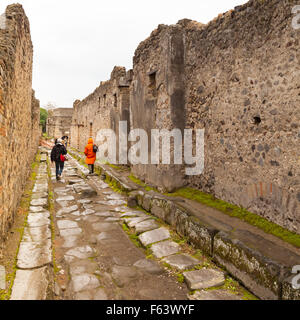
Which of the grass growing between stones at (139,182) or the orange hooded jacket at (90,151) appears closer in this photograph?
the grass growing between stones at (139,182)

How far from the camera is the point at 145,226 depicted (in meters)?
4.55

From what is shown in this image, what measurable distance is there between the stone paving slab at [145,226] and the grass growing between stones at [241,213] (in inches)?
35.9

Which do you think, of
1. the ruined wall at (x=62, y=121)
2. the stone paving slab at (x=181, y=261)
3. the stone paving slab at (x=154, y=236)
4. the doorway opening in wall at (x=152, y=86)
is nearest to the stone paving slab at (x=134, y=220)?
the stone paving slab at (x=154, y=236)

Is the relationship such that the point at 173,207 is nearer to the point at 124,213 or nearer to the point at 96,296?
the point at 124,213

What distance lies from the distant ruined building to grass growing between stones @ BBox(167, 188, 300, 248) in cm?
10

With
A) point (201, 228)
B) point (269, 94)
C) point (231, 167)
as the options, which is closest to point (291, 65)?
point (269, 94)

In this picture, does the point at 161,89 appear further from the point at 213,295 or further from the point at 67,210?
the point at 213,295

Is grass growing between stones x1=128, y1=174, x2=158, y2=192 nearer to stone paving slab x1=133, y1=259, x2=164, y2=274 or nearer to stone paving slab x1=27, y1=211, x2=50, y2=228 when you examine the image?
stone paving slab x1=27, y1=211, x2=50, y2=228

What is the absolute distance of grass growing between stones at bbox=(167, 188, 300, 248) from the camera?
10.2 ft

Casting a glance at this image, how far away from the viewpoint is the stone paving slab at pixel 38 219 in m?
4.21

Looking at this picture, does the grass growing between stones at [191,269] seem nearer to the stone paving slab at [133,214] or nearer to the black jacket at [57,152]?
the stone paving slab at [133,214]

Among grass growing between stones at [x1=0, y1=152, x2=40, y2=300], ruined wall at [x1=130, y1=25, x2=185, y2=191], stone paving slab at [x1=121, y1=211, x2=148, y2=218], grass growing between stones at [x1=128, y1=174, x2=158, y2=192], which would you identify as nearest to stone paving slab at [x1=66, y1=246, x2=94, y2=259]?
grass growing between stones at [x1=0, y1=152, x2=40, y2=300]

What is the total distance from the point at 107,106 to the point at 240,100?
9.07 m

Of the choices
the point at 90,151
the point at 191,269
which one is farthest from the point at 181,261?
the point at 90,151
